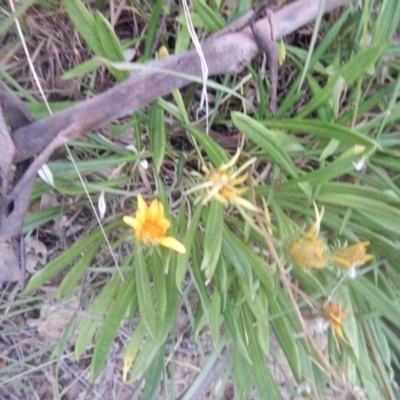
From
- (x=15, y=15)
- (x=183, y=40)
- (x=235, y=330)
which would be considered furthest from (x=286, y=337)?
(x=15, y=15)

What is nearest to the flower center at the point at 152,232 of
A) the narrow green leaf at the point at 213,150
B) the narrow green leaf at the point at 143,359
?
the narrow green leaf at the point at 213,150

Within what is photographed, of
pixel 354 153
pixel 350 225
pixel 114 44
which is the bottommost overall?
pixel 350 225

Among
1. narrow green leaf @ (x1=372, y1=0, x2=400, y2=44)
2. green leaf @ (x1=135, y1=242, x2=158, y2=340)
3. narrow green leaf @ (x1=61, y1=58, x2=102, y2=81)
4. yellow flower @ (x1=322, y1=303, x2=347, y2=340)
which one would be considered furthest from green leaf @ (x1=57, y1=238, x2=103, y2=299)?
narrow green leaf @ (x1=372, y1=0, x2=400, y2=44)

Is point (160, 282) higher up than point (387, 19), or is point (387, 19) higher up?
point (387, 19)

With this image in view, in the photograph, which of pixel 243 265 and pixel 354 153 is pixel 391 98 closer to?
pixel 354 153

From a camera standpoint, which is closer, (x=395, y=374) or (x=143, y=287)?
(x=143, y=287)

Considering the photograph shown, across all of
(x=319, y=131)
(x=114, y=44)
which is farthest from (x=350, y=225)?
(x=114, y=44)

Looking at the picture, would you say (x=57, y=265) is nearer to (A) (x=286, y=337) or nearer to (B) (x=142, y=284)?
(B) (x=142, y=284)
